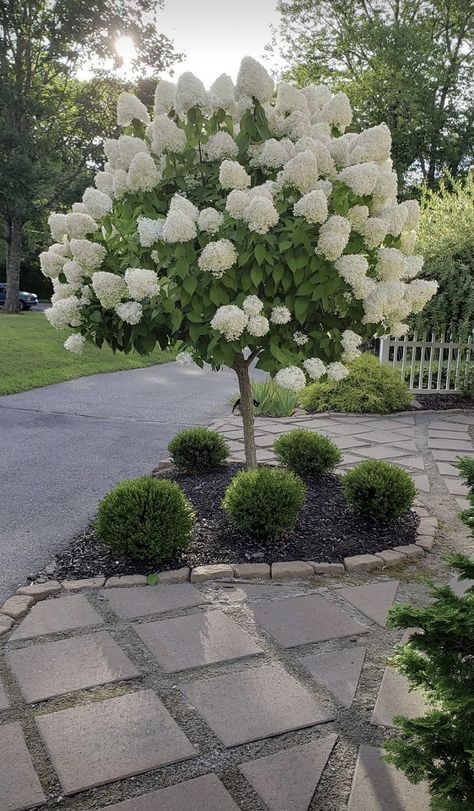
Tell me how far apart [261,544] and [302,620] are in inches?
31.6

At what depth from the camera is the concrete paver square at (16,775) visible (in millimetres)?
1790

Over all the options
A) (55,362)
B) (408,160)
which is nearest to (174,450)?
(55,362)

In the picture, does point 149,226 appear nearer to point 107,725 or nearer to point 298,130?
point 298,130

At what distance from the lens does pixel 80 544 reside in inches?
143

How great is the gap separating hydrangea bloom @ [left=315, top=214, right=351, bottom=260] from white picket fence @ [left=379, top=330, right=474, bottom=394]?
6.23 meters

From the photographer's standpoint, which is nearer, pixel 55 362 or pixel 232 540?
pixel 232 540

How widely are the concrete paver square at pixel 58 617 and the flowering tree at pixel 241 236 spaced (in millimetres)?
1377

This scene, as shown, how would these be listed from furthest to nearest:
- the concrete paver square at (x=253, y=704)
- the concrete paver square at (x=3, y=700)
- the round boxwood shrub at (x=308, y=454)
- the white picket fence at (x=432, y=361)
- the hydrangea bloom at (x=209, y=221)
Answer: the white picket fence at (x=432, y=361), the round boxwood shrub at (x=308, y=454), the hydrangea bloom at (x=209, y=221), the concrete paver square at (x=3, y=700), the concrete paver square at (x=253, y=704)

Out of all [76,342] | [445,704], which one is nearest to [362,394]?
[76,342]

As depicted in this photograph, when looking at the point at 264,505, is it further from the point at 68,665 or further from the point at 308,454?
the point at 68,665

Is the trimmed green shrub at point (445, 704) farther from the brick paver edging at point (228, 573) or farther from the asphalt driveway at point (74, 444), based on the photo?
the asphalt driveway at point (74, 444)

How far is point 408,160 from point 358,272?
2282 cm

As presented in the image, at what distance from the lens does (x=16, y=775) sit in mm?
1887

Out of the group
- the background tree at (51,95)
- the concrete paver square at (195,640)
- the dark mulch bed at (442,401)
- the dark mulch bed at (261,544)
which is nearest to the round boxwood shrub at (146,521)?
the dark mulch bed at (261,544)
